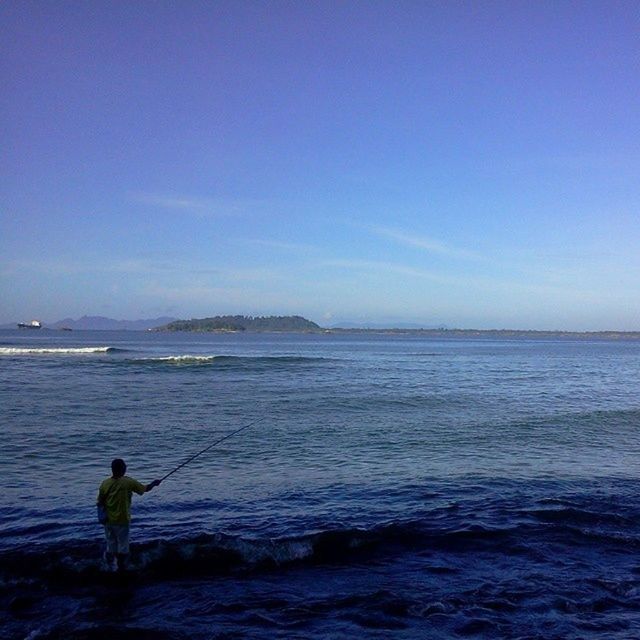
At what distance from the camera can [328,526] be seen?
42.8ft

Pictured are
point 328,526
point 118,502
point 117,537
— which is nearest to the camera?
point 118,502

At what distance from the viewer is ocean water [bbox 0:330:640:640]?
9.27m

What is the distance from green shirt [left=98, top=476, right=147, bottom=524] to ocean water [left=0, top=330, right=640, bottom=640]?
1115mm

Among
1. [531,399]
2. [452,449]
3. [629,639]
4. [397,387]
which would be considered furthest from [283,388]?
[629,639]

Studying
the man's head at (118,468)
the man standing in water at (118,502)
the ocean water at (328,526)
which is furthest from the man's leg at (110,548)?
the man's head at (118,468)

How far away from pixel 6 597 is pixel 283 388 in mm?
30372

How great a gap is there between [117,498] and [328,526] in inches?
181

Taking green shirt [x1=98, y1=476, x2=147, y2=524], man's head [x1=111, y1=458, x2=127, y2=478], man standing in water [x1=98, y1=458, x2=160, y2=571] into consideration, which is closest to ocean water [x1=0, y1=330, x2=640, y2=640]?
man standing in water [x1=98, y1=458, x2=160, y2=571]

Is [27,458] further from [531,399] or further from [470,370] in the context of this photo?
[470,370]

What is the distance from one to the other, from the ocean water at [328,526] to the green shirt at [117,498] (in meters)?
1.11

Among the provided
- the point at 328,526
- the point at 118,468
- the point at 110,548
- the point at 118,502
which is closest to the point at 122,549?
the point at 110,548

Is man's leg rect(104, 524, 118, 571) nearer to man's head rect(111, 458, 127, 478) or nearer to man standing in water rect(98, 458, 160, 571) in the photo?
man standing in water rect(98, 458, 160, 571)

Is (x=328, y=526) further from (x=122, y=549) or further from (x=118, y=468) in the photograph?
(x=118, y=468)

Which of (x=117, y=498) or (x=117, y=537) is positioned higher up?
(x=117, y=498)
